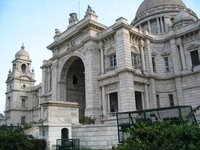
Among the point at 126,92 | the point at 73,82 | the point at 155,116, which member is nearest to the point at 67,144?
the point at 155,116

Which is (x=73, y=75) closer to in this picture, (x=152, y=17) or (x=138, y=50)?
(x=138, y=50)

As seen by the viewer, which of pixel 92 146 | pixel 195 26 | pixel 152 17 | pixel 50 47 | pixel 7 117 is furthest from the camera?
pixel 7 117

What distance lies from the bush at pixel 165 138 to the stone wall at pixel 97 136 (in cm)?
989

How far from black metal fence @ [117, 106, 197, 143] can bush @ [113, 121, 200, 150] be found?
8.96 ft

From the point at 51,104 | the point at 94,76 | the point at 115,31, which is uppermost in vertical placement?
the point at 115,31

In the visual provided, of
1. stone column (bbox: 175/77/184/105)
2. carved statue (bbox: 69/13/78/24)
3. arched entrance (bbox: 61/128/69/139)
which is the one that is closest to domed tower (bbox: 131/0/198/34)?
carved statue (bbox: 69/13/78/24)

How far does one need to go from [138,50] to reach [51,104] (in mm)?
14224

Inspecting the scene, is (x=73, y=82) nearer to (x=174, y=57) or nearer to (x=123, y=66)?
(x=123, y=66)

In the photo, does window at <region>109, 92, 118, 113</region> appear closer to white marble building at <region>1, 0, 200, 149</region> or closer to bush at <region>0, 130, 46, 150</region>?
white marble building at <region>1, 0, 200, 149</region>

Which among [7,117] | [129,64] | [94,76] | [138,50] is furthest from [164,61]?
[7,117]

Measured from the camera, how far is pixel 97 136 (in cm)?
1602

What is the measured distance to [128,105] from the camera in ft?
75.3

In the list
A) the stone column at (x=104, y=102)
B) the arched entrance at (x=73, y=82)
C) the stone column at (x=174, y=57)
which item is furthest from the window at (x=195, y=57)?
the arched entrance at (x=73, y=82)

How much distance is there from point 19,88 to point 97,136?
37938 millimetres
